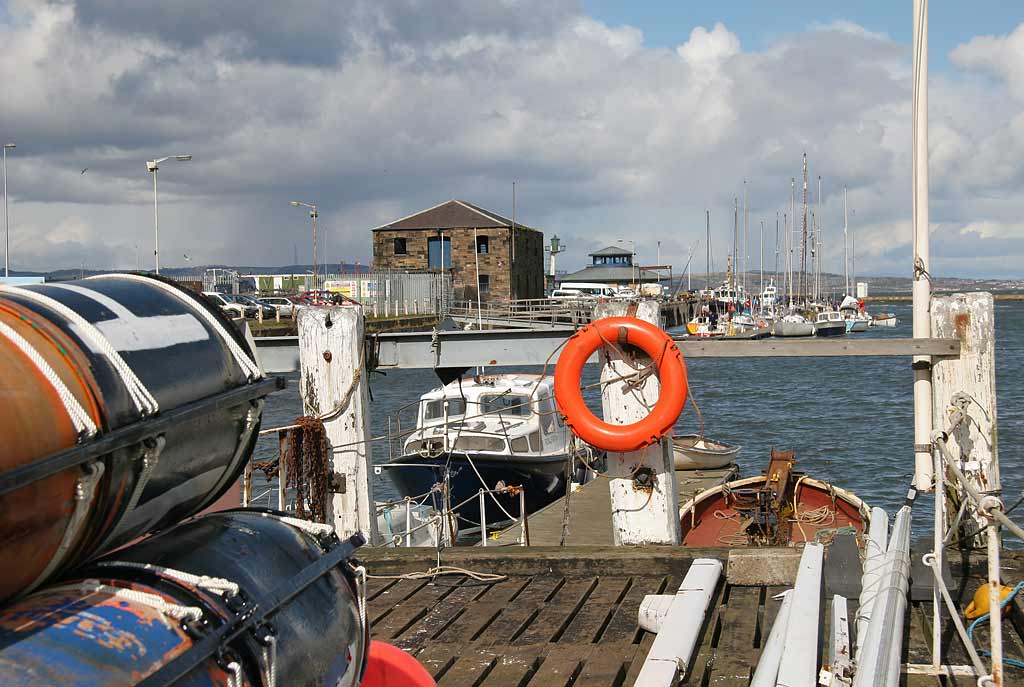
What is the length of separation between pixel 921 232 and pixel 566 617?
392cm

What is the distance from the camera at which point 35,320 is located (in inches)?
119

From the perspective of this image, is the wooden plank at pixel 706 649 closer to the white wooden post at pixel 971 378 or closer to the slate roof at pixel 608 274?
the white wooden post at pixel 971 378

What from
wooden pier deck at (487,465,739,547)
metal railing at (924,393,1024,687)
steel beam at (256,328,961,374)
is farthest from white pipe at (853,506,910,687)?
wooden pier deck at (487,465,739,547)

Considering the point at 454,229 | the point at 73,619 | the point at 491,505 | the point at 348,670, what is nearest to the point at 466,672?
the point at 348,670

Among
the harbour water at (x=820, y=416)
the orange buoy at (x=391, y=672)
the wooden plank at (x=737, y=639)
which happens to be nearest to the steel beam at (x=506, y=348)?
the wooden plank at (x=737, y=639)

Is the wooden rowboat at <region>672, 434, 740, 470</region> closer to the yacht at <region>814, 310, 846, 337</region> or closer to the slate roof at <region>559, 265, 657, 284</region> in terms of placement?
the yacht at <region>814, 310, 846, 337</region>

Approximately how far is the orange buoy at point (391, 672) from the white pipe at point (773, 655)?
135 cm

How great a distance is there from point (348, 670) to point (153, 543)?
78 cm

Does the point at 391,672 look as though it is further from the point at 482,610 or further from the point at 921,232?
the point at 921,232

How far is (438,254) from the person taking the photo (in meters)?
79.8

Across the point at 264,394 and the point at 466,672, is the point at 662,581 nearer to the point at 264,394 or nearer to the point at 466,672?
the point at 466,672

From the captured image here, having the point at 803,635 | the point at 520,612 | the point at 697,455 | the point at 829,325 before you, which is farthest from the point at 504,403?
the point at 829,325

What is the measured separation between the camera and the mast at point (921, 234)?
7312 mm

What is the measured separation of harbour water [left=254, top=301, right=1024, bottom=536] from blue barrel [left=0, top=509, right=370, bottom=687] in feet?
48.3
